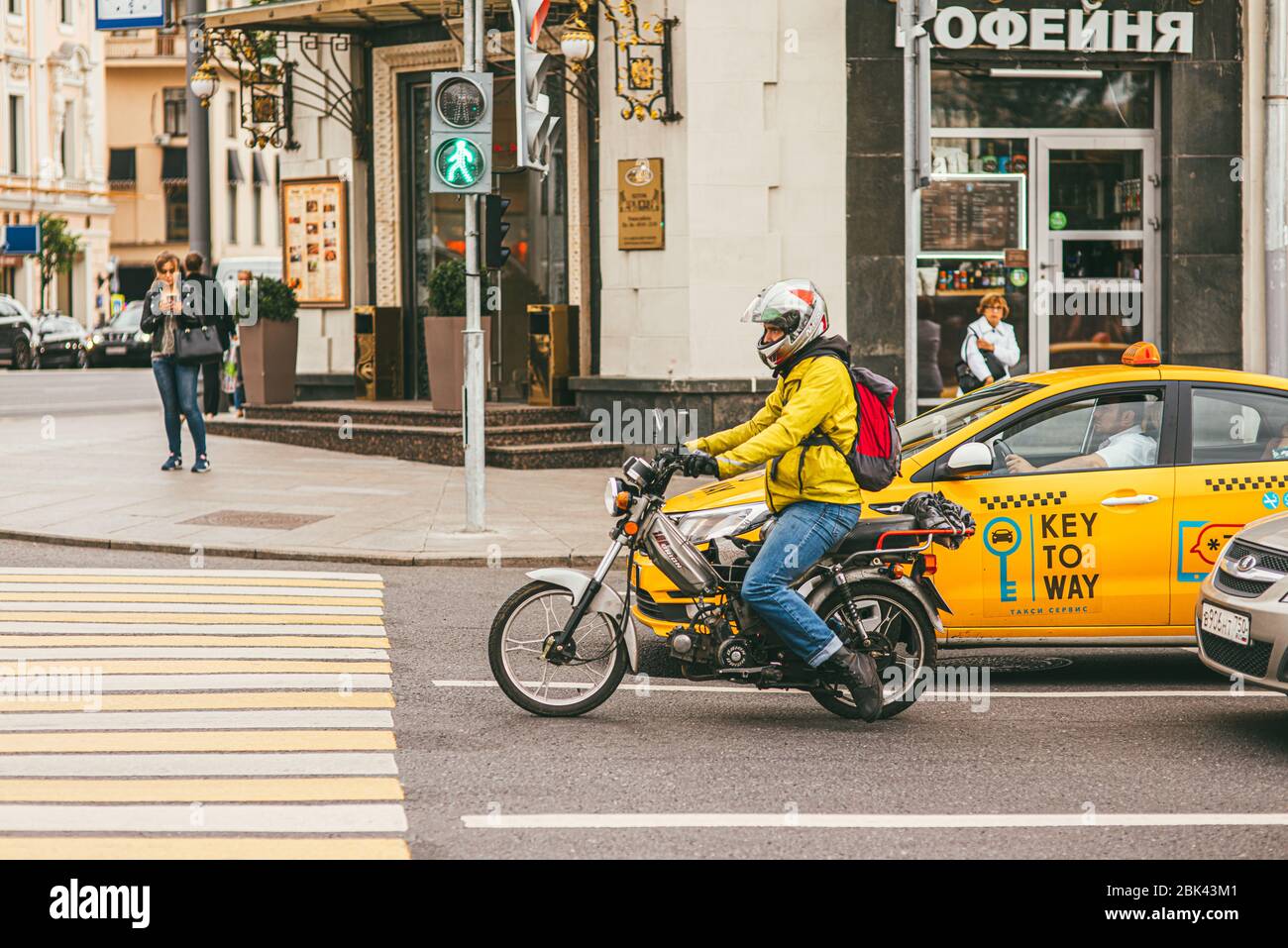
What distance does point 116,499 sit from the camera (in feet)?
51.0

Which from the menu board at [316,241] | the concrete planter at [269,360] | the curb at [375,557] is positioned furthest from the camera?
the menu board at [316,241]

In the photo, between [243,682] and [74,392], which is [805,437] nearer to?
[243,682]

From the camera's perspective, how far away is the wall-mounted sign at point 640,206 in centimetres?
1817

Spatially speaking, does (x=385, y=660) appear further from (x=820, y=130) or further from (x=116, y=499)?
(x=820, y=130)

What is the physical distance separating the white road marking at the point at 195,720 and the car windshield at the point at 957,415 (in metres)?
3.05

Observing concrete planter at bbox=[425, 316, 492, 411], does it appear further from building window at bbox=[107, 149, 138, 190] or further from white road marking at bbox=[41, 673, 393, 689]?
building window at bbox=[107, 149, 138, 190]

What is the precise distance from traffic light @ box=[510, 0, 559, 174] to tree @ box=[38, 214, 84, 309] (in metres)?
51.1

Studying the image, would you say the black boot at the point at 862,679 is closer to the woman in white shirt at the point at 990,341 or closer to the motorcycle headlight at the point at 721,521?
the motorcycle headlight at the point at 721,521

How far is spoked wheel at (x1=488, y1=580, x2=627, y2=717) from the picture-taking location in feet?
25.3

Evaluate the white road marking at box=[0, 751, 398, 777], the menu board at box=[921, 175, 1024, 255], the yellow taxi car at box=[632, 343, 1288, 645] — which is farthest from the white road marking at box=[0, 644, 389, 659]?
the menu board at box=[921, 175, 1024, 255]

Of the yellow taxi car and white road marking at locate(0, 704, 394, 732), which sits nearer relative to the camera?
white road marking at locate(0, 704, 394, 732)

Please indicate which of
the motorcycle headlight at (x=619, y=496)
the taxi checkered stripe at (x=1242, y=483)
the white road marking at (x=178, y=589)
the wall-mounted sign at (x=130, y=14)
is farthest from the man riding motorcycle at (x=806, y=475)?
the wall-mounted sign at (x=130, y=14)

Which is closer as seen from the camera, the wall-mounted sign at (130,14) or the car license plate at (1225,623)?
the car license plate at (1225,623)

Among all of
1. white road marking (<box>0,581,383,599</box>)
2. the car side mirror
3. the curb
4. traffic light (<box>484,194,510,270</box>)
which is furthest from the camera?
traffic light (<box>484,194,510,270</box>)
